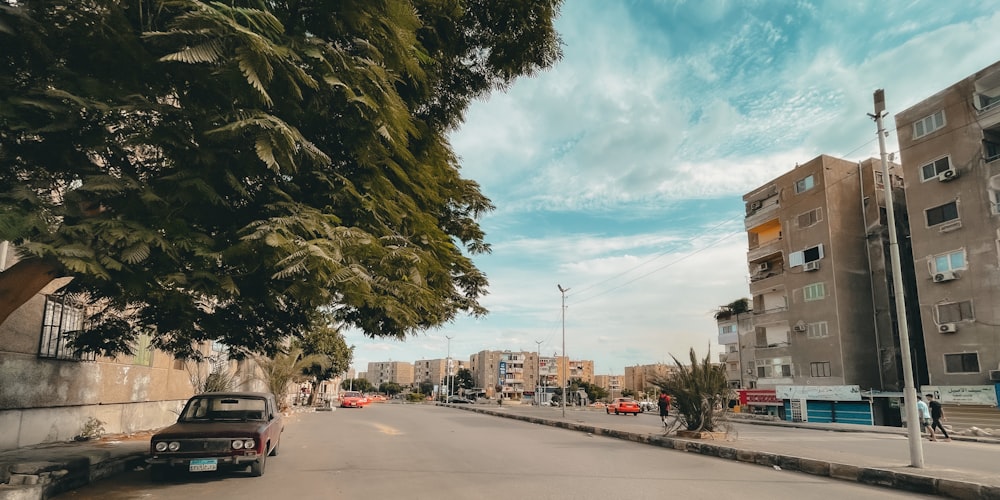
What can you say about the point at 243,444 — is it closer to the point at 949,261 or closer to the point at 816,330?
the point at 949,261

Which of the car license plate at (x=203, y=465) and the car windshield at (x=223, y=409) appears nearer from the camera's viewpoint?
the car license plate at (x=203, y=465)

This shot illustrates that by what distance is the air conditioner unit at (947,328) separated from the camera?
1231 inches

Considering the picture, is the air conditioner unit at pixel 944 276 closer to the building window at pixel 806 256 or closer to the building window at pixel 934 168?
the building window at pixel 934 168

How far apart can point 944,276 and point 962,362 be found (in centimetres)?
465

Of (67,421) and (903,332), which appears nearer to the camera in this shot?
(903,332)

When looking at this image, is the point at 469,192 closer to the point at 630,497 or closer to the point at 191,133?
the point at 630,497

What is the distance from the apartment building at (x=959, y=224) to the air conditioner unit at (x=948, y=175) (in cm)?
3

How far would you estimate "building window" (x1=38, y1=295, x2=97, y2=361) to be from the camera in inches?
496

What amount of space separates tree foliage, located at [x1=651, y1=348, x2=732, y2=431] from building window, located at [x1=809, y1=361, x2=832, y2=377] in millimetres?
26968

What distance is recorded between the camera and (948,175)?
31891mm

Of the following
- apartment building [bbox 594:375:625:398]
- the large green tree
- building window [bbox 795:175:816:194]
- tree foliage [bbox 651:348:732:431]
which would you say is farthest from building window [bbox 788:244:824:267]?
apartment building [bbox 594:375:625:398]

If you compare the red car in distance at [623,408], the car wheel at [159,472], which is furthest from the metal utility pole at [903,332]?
the red car in distance at [623,408]

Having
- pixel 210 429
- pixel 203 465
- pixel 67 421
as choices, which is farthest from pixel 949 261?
pixel 67 421

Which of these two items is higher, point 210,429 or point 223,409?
point 223,409
